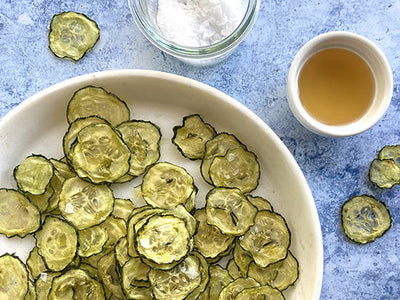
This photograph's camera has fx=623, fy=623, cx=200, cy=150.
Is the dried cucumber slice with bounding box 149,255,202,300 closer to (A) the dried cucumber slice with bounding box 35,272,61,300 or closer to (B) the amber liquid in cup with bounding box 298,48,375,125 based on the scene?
(A) the dried cucumber slice with bounding box 35,272,61,300

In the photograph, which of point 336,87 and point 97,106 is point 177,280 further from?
point 336,87

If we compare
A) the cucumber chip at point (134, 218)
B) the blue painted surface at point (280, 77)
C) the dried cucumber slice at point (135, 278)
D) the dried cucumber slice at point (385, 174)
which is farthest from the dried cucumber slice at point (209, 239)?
the dried cucumber slice at point (385, 174)

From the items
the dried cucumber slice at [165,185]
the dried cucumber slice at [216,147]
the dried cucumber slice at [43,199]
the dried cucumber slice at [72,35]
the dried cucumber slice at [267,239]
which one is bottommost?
the dried cucumber slice at [267,239]

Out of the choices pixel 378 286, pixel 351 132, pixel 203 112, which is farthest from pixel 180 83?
pixel 378 286

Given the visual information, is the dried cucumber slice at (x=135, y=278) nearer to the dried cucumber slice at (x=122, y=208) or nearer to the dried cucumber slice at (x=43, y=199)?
the dried cucumber slice at (x=122, y=208)

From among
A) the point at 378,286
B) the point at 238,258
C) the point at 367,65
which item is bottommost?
the point at 378,286

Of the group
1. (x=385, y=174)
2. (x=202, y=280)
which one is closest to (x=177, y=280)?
(x=202, y=280)

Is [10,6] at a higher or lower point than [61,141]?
higher

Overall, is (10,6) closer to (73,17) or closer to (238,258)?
(73,17)
